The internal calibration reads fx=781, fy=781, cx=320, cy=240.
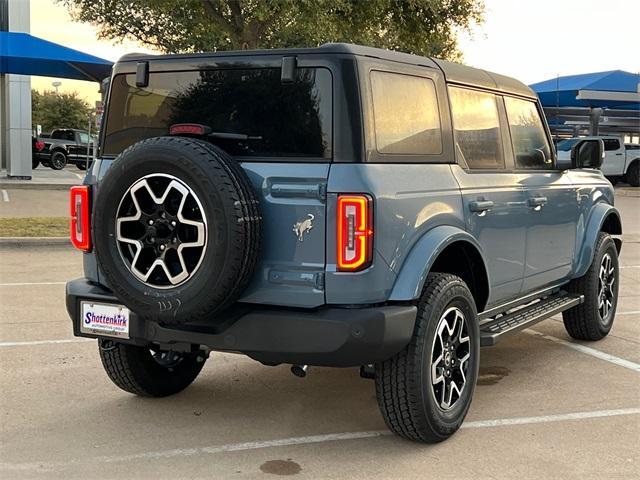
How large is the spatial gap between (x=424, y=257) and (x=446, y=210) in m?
0.41

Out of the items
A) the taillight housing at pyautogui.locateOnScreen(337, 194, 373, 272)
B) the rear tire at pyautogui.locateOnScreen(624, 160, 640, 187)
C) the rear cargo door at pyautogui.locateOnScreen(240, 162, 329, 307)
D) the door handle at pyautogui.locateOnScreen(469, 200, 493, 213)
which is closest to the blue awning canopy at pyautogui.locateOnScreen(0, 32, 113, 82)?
the door handle at pyautogui.locateOnScreen(469, 200, 493, 213)

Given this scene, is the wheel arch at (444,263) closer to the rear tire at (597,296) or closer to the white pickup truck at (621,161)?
the rear tire at (597,296)

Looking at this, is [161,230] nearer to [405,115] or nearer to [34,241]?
[405,115]

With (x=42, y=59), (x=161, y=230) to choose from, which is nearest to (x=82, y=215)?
(x=161, y=230)

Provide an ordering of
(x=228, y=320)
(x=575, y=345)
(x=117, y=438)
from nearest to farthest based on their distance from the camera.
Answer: (x=228, y=320)
(x=117, y=438)
(x=575, y=345)

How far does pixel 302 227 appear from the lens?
3.62 metres

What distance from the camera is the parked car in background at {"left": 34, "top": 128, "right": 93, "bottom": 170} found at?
3086 cm

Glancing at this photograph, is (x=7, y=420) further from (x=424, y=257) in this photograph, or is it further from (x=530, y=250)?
(x=530, y=250)

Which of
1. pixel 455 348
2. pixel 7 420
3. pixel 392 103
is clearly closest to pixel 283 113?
pixel 392 103

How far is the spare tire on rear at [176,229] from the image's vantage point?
3467mm

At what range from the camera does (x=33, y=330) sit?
627 cm

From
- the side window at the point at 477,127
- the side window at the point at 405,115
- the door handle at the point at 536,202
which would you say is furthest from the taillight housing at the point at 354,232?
the door handle at the point at 536,202

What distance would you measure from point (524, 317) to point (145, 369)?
7.96 feet

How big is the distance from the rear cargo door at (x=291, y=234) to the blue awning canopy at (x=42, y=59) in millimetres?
16401
